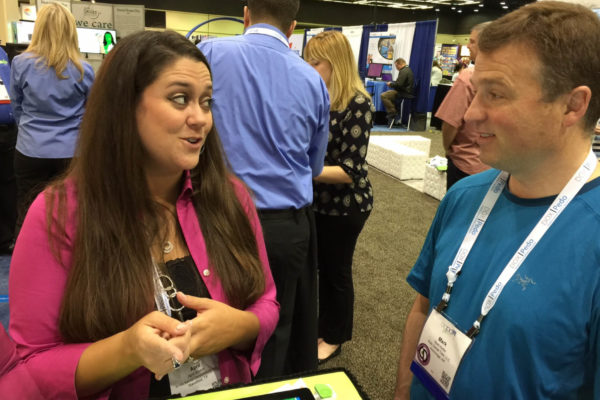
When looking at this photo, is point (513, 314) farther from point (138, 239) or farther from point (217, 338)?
point (138, 239)

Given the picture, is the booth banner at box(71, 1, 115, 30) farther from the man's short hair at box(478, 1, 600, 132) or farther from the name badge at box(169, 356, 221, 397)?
the man's short hair at box(478, 1, 600, 132)


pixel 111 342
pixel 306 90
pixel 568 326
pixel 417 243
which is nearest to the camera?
pixel 568 326

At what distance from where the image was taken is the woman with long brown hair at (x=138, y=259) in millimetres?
942

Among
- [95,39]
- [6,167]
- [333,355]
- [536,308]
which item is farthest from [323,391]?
[95,39]

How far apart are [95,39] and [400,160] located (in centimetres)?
641

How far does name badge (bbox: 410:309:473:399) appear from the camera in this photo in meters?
0.95

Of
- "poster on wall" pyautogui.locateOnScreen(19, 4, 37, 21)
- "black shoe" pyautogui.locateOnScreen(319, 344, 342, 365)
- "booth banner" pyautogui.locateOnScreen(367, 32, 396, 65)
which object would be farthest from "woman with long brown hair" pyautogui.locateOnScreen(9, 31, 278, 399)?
"booth banner" pyautogui.locateOnScreen(367, 32, 396, 65)

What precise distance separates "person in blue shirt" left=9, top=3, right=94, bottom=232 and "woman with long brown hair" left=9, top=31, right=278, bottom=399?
200 centimetres

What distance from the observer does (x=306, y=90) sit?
1754 mm

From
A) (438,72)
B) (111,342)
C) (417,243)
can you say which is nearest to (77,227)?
(111,342)

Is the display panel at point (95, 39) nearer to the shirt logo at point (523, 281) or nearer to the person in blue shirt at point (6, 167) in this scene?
the person in blue shirt at point (6, 167)

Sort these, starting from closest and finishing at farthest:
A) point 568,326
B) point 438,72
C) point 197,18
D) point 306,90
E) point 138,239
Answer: point 568,326, point 138,239, point 306,90, point 438,72, point 197,18

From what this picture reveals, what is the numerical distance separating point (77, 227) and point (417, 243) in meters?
3.46

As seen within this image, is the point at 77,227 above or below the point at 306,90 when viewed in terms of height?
below
